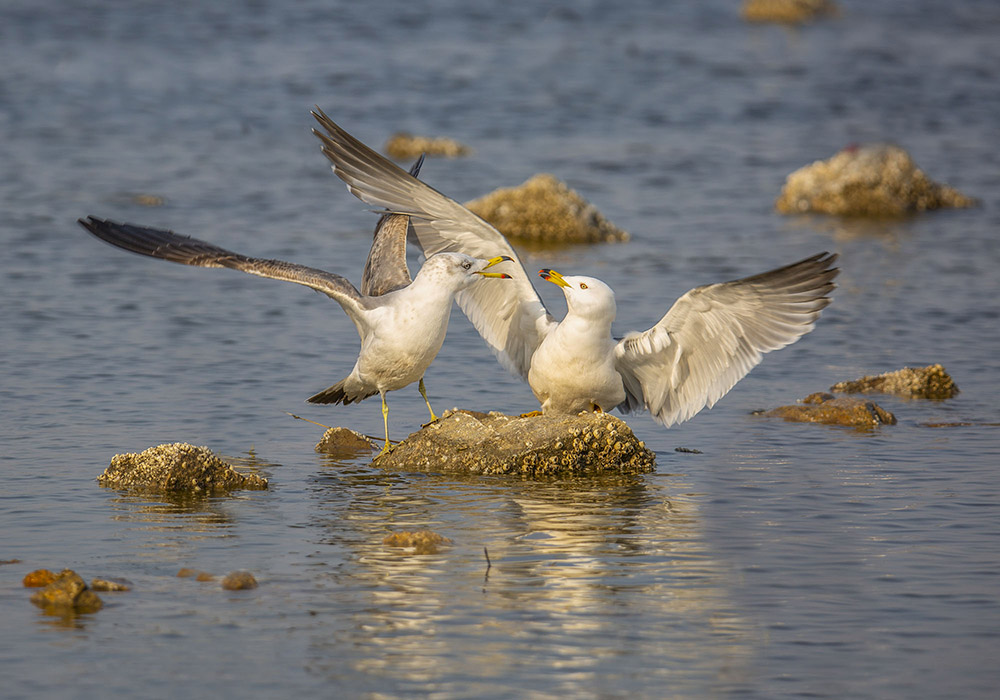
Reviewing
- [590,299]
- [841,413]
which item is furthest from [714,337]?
[841,413]

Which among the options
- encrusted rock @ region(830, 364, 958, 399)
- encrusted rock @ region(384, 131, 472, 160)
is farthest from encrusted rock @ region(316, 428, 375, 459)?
encrusted rock @ region(384, 131, 472, 160)

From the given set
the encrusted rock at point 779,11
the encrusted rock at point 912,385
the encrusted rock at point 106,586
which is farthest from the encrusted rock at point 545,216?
the encrusted rock at point 779,11

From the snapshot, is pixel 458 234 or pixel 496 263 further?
pixel 458 234

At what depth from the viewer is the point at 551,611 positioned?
5.99 meters

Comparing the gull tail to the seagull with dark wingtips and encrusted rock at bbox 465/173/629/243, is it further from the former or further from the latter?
encrusted rock at bbox 465/173/629/243

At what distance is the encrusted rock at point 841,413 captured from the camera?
9316mm

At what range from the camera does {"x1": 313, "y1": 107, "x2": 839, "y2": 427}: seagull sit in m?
8.36

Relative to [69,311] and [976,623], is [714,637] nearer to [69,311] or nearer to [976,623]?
[976,623]

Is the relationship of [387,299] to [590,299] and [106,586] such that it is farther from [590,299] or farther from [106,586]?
[106,586]

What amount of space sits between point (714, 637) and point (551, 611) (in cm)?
68

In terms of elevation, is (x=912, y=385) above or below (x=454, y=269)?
below

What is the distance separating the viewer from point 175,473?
25.1 feet

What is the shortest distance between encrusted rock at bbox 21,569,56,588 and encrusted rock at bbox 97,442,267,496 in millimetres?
1527

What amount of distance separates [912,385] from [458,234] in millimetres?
3364
